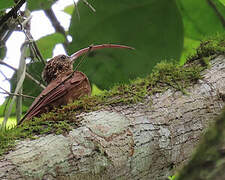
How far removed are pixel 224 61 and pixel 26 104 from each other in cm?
200

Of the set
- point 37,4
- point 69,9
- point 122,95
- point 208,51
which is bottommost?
point 122,95

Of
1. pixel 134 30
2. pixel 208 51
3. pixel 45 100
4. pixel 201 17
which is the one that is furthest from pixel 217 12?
pixel 45 100

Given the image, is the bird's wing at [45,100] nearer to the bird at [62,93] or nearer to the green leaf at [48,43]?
the bird at [62,93]

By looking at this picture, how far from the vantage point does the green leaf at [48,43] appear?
3588 mm

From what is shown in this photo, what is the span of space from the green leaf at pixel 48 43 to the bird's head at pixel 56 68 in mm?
175

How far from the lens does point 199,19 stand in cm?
339

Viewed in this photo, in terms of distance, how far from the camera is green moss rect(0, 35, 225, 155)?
1.85 meters

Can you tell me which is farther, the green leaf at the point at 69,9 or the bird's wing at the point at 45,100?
the green leaf at the point at 69,9

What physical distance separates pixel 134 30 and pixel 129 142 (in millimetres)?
1609

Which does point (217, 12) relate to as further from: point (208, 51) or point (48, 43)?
point (48, 43)

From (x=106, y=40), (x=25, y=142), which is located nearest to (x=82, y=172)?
(x=25, y=142)

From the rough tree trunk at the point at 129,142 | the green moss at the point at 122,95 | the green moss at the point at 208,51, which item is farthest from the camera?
the green moss at the point at 208,51

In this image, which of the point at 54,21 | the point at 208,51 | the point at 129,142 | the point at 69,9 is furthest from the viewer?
the point at 69,9

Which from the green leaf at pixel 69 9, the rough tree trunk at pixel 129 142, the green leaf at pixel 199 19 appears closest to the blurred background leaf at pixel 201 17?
the green leaf at pixel 199 19
